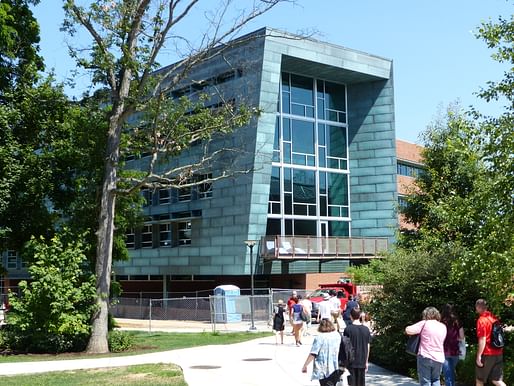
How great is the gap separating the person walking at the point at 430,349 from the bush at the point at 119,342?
1282cm

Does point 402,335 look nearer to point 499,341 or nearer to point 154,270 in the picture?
point 499,341

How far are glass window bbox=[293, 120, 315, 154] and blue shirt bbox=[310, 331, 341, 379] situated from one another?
3261 centimetres

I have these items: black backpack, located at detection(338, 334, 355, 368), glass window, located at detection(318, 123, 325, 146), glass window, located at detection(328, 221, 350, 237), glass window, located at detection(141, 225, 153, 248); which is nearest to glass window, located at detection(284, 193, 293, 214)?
glass window, located at detection(328, 221, 350, 237)

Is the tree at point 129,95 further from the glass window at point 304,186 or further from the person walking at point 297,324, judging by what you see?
the glass window at point 304,186

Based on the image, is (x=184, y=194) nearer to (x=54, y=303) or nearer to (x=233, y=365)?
(x=54, y=303)

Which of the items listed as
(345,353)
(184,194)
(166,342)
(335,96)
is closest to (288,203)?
(184,194)

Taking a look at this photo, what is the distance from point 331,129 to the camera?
1753 inches

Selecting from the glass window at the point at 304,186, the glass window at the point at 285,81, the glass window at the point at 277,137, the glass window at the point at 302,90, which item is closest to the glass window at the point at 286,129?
the glass window at the point at 277,137

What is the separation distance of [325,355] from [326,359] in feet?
0.19

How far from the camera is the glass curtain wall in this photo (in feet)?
134

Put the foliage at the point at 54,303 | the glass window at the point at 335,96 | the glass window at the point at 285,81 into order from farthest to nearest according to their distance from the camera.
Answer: the glass window at the point at 335,96, the glass window at the point at 285,81, the foliage at the point at 54,303

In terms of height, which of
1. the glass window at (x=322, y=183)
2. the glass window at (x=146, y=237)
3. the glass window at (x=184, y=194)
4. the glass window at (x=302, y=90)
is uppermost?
the glass window at (x=302, y=90)

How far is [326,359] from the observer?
959cm

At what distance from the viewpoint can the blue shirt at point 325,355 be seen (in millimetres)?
9570
